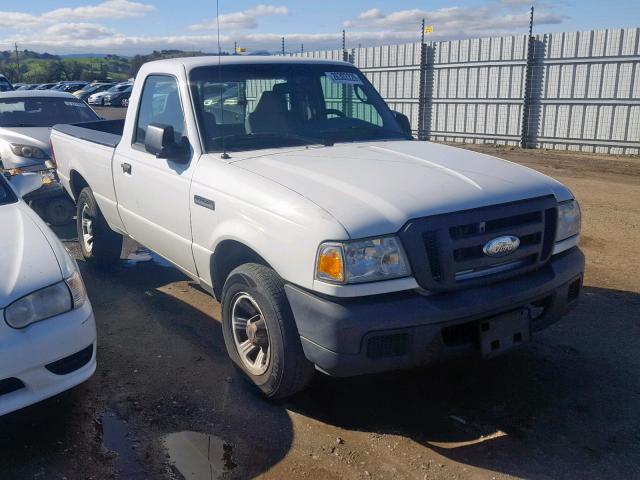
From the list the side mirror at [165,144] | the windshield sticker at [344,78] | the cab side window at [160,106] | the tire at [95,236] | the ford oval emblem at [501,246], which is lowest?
the tire at [95,236]

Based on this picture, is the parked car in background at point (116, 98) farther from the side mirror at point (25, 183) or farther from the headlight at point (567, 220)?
the headlight at point (567, 220)

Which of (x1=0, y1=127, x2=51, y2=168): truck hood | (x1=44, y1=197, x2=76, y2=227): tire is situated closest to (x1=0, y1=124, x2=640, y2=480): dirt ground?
(x1=44, y1=197, x2=76, y2=227): tire

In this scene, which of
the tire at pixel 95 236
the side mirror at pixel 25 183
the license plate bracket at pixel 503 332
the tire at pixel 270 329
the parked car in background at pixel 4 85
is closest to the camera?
the license plate bracket at pixel 503 332

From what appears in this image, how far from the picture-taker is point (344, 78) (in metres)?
5.24

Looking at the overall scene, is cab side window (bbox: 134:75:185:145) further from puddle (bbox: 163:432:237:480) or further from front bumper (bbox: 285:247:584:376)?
puddle (bbox: 163:432:237:480)

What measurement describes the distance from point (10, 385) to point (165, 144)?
1.82m

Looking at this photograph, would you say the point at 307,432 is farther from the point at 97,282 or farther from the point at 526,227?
the point at 97,282

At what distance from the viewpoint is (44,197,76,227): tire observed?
8.59m

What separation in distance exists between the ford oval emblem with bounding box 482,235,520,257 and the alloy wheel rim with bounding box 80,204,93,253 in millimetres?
4468

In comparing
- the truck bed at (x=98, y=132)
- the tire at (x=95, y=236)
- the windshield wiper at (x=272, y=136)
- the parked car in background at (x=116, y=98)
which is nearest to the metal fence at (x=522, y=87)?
the truck bed at (x=98, y=132)

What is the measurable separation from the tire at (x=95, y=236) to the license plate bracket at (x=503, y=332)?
421 centimetres

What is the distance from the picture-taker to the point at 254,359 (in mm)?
4004

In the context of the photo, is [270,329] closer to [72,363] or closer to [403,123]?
[72,363]

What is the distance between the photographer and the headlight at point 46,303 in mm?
3229
